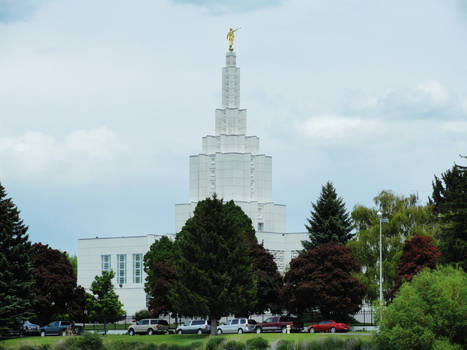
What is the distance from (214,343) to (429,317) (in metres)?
16.7

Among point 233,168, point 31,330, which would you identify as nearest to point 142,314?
point 31,330

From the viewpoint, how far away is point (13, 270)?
202ft

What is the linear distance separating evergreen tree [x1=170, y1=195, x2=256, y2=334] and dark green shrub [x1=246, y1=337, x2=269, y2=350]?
9482 millimetres

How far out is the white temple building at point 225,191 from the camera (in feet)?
315

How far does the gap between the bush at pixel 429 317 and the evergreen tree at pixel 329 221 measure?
33208 millimetres

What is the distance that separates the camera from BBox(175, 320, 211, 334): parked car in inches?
2608

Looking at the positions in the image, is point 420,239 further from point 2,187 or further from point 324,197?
point 2,187

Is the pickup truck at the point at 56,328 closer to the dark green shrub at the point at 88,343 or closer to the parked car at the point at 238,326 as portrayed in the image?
the parked car at the point at 238,326

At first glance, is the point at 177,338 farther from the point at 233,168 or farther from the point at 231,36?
the point at 231,36

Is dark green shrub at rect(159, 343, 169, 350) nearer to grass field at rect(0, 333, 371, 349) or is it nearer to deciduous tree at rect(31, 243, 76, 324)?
grass field at rect(0, 333, 371, 349)

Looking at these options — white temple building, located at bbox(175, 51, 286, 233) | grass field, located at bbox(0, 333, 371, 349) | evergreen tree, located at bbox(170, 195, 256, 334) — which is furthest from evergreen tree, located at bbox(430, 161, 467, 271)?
white temple building, located at bbox(175, 51, 286, 233)

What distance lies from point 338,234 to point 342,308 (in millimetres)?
12700

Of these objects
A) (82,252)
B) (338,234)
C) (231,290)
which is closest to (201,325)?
(231,290)

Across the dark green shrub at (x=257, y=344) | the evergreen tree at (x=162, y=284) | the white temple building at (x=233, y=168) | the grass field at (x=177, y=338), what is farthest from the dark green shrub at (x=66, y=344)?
the white temple building at (x=233, y=168)
